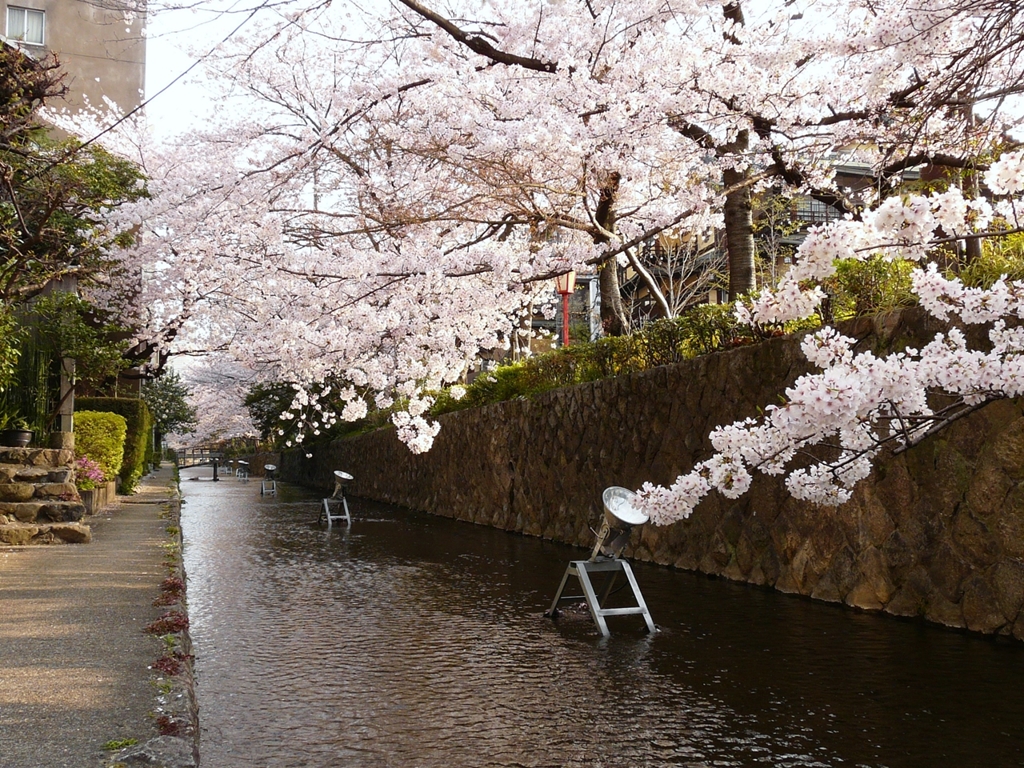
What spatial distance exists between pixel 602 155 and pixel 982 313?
24.8 feet

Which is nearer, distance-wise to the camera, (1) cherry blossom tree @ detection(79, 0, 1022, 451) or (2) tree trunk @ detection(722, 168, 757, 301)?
(1) cherry blossom tree @ detection(79, 0, 1022, 451)

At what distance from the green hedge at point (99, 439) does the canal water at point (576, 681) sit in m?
6.40

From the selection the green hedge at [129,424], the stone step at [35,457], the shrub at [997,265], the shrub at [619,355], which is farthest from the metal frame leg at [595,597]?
the green hedge at [129,424]

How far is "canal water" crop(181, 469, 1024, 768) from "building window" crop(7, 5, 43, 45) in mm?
26545

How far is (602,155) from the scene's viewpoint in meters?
10.7

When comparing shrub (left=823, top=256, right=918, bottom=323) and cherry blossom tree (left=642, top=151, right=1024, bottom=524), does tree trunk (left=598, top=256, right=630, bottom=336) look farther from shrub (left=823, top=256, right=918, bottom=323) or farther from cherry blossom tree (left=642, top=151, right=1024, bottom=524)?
cherry blossom tree (left=642, top=151, right=1024, bottom=524)

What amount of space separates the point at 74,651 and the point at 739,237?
923 cm

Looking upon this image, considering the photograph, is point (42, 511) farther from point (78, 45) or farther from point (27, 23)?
point (27, 23)

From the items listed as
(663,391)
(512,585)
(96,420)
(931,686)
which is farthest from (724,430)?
(96,420)

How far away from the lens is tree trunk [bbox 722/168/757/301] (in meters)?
11.6

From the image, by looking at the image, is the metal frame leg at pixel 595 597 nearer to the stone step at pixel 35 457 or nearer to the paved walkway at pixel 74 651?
the paved walkway at pixel 74 651

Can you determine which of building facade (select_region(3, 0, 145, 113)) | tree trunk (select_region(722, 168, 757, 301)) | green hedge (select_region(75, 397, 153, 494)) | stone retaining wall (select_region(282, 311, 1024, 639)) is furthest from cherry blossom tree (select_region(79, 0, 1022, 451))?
building facade (select_region(3, 0, 145, 113))

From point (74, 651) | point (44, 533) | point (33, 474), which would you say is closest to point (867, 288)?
point (74, 651)

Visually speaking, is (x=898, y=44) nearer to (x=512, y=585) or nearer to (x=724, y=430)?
(x=724, y=430)
